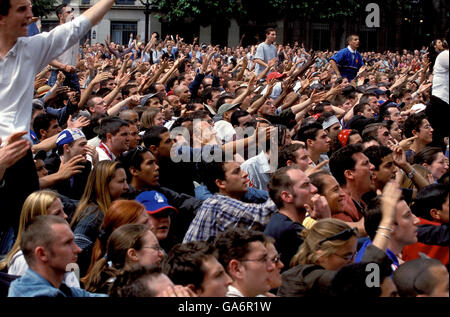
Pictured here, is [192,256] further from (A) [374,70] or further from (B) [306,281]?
(A) [374,70]

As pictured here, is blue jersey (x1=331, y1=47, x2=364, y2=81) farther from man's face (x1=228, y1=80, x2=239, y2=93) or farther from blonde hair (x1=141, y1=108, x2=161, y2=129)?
blonde hair (x1=141, y1=108, x2=161, y2=129)

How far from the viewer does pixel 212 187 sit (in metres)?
6.57

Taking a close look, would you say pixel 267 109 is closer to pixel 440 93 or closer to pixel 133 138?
pixel 133 138

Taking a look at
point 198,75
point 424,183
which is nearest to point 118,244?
point 424,183

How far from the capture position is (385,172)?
→ 278 inches

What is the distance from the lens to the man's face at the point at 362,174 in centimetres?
675

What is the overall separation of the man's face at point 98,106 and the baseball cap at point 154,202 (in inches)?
131

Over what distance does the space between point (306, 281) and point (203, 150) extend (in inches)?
116

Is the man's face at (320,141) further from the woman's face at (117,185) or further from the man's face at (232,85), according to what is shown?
the man's face at (232,85)

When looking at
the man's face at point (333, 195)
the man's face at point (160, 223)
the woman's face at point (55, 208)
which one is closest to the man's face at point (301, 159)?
the man's face at point (333, 195)

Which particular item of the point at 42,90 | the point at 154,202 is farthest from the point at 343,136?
the point at 42,90

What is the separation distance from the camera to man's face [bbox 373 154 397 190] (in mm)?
7047

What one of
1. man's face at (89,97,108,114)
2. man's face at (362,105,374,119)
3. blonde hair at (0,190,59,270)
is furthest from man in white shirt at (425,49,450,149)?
man's face at (362,105,374,119)
